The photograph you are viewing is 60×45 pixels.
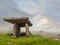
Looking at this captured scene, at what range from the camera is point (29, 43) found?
1591 centimetres

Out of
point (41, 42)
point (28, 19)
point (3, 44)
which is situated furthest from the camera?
point (28, 19)

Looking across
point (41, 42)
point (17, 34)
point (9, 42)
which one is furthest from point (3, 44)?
point (17, 34)

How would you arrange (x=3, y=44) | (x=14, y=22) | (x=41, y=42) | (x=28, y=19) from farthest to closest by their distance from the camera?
(x=14, y=22)
(x=28, y=19)
(x=41, y=42)
(x=3, y=44)

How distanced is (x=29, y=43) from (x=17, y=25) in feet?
30.0

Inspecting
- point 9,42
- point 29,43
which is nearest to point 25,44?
point 29,43

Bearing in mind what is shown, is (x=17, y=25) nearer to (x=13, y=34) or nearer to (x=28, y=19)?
(x=13, y=34)

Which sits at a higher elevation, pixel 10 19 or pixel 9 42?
pixel 10 19

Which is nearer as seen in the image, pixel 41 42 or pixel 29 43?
pixel 29 43

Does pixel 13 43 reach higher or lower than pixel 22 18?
lower

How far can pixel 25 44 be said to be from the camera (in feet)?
51.1

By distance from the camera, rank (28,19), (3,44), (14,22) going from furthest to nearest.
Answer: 1. (14,22)
2. (28,19)
3. (3,44)

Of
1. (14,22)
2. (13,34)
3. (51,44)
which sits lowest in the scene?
(51,44)

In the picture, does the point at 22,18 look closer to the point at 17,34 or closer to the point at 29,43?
the point at 17,34

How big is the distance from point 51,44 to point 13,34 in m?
8.26
